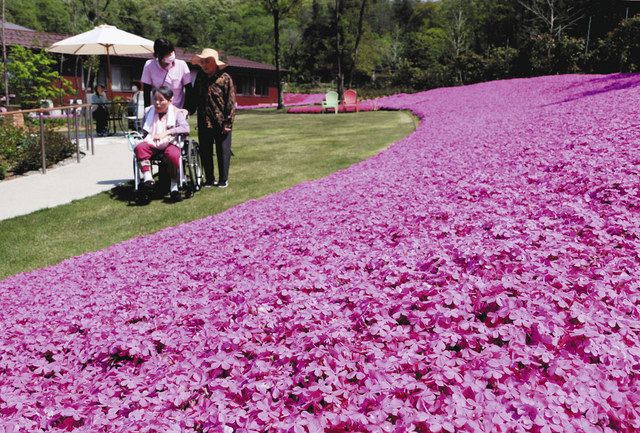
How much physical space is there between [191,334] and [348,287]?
114cm

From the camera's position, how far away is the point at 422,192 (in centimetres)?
661

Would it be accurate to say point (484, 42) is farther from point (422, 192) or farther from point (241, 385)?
point (241, 385)

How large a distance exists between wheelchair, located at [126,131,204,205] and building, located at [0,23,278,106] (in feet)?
79.9

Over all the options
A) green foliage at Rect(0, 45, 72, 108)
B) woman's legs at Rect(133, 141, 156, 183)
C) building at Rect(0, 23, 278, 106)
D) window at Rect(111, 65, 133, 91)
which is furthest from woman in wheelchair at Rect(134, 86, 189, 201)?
window at Rect(111, 65, 133, 91)

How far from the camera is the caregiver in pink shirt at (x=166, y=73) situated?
941cm

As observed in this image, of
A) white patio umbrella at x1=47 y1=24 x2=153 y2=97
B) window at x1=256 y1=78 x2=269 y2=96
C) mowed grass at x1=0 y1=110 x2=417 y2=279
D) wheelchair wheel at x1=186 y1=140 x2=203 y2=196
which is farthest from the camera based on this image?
window at x1=256 y1=78 x2=269 y2=96

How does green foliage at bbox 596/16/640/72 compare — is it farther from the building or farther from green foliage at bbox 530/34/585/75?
the building

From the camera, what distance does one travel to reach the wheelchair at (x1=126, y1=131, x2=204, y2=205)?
9523 millimetres

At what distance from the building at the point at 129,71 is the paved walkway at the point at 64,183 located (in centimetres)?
2032

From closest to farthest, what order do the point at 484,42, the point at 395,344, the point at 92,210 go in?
the point at 395,344 → the point at 92,210 → the point at 484,42

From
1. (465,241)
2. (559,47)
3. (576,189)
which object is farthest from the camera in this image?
(559,47)

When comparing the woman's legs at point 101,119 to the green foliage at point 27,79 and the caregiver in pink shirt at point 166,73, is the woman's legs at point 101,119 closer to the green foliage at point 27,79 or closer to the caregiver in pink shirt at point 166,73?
the green foliage at point 27,79

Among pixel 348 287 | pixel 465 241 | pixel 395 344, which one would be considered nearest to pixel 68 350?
pixel 348 287

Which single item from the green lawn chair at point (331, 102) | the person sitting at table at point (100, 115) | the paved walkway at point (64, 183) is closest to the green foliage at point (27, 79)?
the person sitting at table at point (100, 115)
